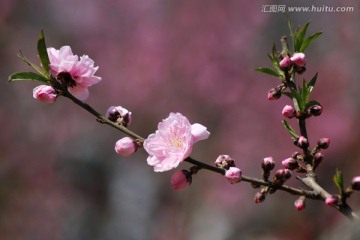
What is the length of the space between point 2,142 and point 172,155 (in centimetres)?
436

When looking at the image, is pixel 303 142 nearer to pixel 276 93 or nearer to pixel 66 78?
pixel 276 93

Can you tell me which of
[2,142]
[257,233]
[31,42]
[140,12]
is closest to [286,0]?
[257,233]

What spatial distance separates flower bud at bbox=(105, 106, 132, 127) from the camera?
97cm

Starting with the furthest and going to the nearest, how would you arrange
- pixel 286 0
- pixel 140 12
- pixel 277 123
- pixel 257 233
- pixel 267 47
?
pixel 140 12, pixel 277 123, pixel 267 47, pixel 286 0, pixel 257 233

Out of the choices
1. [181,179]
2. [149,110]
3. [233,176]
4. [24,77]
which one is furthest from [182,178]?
[149,110]

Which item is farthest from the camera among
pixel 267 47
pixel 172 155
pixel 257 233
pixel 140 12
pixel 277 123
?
pixel 140 12

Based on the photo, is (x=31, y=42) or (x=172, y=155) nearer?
(x=172, y=155)

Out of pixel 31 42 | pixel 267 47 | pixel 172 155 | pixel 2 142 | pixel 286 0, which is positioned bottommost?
pixel 2 142

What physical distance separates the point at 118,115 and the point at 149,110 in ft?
13.2

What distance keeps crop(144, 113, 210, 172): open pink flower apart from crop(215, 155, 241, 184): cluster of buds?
0.06 metres

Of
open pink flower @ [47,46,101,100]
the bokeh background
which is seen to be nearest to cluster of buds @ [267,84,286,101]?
open pink flower @ [47,46,101,100]

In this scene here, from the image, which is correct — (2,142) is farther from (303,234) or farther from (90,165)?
(303,234)

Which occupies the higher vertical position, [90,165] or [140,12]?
[140,12]

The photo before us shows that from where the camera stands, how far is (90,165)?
15.6 ft
